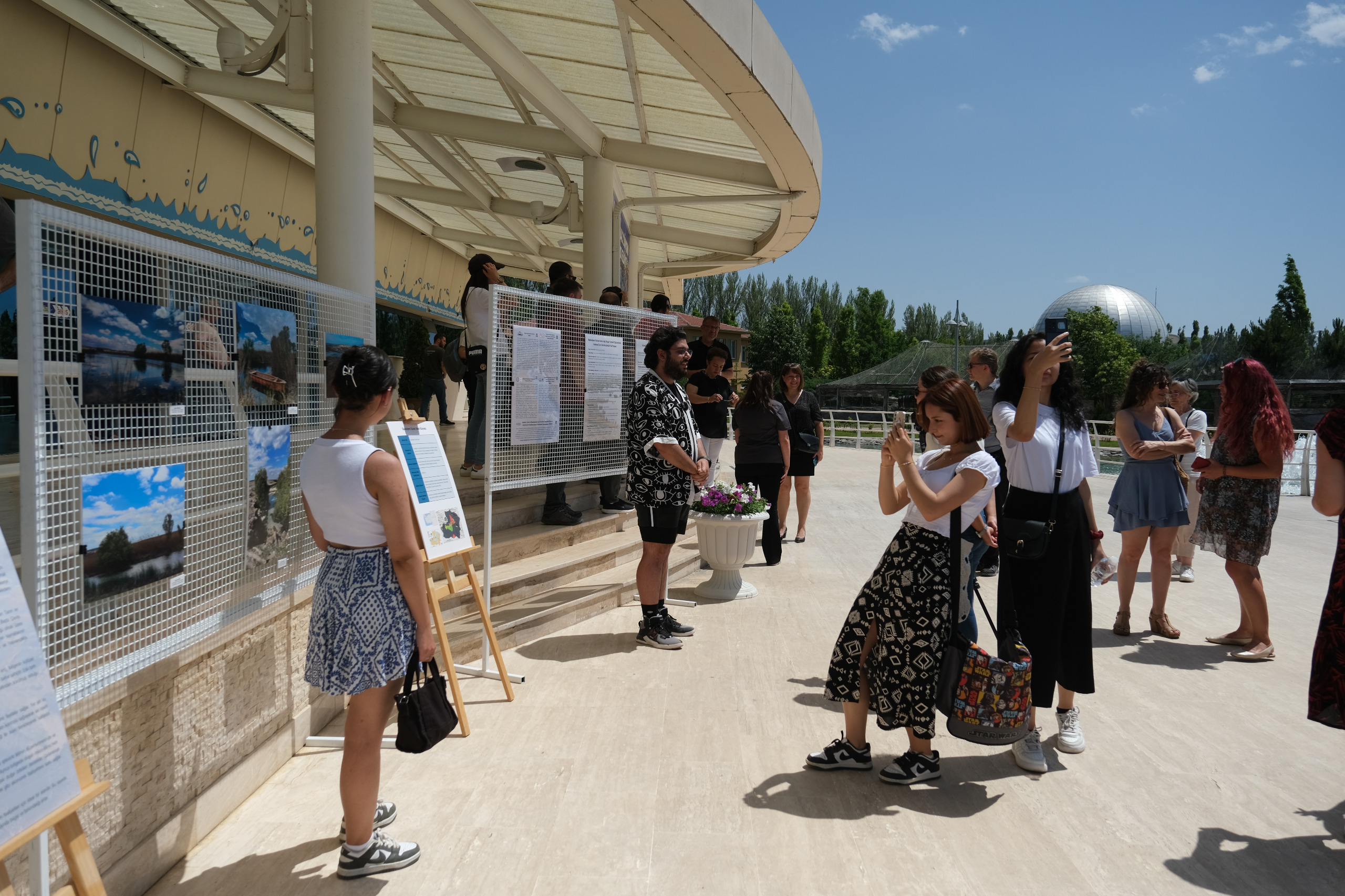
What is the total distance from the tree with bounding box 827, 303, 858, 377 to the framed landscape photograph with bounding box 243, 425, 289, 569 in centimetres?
7200

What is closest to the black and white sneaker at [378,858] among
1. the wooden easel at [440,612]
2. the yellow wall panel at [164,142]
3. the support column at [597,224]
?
the wooden easel at [440,612]

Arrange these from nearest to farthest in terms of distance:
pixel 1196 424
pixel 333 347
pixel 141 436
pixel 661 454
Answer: pixel 141 436, pixel 333 347, pixel 661 454, pixel 1196 424

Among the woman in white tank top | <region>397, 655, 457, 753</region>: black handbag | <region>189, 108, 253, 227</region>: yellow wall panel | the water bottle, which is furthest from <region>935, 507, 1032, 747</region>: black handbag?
<region>189, 108, 253, 227</region>: yellow wall panel

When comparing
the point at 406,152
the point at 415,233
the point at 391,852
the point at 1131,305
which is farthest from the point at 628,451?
the point at 1131,305

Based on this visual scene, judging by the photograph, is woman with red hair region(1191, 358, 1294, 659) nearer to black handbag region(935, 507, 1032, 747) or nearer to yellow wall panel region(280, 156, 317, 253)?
black handbag region(935, 507, 1032, 747)

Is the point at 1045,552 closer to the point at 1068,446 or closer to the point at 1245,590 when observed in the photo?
the point at 1068,446

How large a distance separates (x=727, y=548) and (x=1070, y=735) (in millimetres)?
2964

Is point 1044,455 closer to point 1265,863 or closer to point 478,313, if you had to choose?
point 1265,863

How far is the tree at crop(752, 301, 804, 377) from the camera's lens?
65.1m

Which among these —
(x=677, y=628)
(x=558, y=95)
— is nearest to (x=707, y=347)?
(x=558, y=95)

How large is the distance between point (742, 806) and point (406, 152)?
9944mm

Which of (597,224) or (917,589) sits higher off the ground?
(597,224)

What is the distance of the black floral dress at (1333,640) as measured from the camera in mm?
2904

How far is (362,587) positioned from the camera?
2508 millimetres
